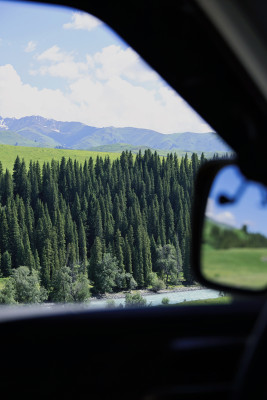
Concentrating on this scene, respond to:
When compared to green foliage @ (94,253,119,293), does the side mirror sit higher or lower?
higher

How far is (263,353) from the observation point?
37 cm

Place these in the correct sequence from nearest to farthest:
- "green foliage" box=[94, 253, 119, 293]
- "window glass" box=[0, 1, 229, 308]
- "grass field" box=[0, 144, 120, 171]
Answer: "window glass" box=[0, 1, 229, 308] < "green foliage" box=[94, 253, 119, 293] < "grass field" box=[0, 144, 120, 171]

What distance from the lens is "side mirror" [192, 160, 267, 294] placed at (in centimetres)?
50

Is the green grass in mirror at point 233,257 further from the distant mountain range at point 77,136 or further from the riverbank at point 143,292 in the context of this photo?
the distant mountain range at point 77,136

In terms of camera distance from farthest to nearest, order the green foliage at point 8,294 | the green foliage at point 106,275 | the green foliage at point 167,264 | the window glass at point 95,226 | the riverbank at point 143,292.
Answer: the green foliage at point 106,275, the green foliage at point 167,264, the window glass at point 95,226, the riverbank at point 143,292, the green foliage at point 8,294

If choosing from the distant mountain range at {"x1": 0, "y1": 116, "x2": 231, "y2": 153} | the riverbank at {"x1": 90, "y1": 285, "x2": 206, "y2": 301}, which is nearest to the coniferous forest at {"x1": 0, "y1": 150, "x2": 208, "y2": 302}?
the riverbank at {"x1": 90, "y1": 285, "x2": 206, "y2": 301}

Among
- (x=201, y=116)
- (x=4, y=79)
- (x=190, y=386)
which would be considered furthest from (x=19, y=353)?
(x=4, y=79)

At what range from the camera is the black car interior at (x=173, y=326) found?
0.47 metres

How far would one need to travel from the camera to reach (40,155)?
3825 centimetres

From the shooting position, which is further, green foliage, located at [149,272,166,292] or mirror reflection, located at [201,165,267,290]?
green foliage, located at [149,272,166,292]

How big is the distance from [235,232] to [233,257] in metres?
0.03

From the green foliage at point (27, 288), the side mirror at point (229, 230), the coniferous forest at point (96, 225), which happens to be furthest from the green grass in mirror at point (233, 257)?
the green foliage at point (27, 288)

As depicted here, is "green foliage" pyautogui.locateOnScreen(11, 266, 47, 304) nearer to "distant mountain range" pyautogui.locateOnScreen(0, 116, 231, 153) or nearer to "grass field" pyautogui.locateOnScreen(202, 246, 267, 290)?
"grass field" pyautogui.locateOnScreen(202, 246, 267, 290)

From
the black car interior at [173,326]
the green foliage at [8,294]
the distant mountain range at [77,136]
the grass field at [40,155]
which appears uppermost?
the distant mountain range at [77,136]
